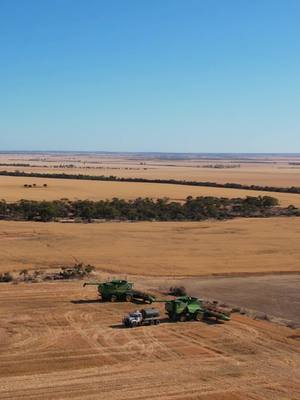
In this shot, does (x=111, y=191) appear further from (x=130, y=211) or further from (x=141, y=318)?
(x=141, y=318)

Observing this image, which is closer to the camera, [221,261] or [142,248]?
[221,261]

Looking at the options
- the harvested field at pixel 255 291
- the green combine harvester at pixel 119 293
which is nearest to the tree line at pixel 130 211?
the harvested field at pixel 255 291

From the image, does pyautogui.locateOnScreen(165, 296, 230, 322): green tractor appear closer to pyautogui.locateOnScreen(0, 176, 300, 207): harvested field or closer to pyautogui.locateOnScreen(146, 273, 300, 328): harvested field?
pyautogui.locateOnScreen(146, 273, 300, 328): harvested field

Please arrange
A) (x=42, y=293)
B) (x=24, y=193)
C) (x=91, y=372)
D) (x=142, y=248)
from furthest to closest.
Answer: (x=24, y=193), (x=142, y=248), (x=42, y=293), (x=91, y=372)

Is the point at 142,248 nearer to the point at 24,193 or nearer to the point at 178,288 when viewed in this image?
the point at 178,288

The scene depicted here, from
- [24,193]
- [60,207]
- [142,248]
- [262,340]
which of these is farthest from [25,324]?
[24,193]

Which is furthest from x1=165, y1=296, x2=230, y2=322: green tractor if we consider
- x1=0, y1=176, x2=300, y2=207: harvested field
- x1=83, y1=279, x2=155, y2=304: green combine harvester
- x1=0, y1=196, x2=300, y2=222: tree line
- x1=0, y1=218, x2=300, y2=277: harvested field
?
x1=0, y1=176, x2=300, y2=207: harvested field
